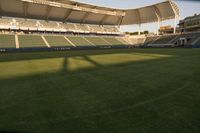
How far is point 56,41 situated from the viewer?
46.8 meters

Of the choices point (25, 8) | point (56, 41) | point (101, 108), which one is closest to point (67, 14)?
point (56, 41)

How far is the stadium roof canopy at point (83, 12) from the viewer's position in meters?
44.8

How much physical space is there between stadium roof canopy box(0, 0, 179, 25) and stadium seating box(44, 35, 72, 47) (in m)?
7.89

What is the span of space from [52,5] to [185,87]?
151 ft

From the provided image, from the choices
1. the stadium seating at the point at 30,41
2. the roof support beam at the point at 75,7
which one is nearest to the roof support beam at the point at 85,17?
the roof support beam at the point at 75,7

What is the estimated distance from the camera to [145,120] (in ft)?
12.5

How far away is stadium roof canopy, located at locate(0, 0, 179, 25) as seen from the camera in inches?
1766

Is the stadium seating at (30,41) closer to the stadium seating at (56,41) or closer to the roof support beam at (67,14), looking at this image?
the stadium seating at (56,41)

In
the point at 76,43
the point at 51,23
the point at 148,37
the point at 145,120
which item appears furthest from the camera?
the point at 148,37

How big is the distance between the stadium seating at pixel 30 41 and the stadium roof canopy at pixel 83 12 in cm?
803

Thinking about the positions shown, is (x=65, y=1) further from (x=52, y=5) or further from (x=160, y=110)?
(x=160, y=110)

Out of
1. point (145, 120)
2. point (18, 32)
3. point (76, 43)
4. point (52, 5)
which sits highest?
point (52, 5)

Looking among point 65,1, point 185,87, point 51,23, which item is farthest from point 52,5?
point 185,87

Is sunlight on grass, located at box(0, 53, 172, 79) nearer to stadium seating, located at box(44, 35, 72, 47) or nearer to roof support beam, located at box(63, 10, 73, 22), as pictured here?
stadium seating, located at box(44, 35, 72, 47)
